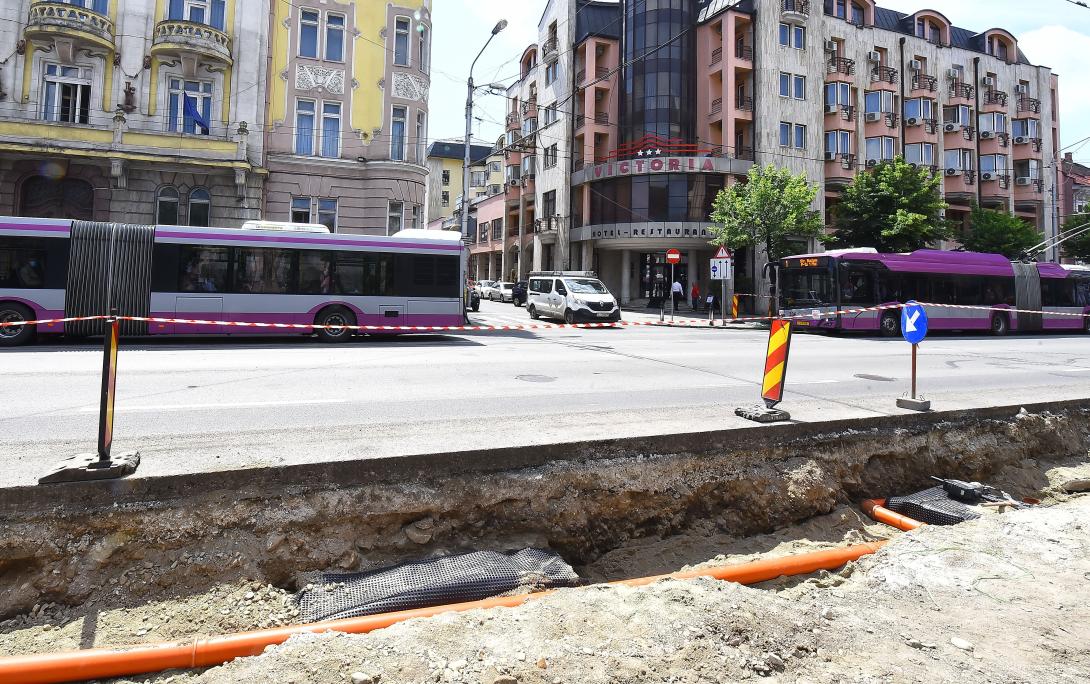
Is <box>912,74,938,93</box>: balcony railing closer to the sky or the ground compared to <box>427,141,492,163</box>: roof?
closer to the ground

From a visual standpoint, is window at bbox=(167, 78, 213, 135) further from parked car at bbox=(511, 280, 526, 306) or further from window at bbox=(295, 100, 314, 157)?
parked car at bbox=(511, 280, 526, 306)

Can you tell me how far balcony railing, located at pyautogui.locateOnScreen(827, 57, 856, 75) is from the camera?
38.4 m

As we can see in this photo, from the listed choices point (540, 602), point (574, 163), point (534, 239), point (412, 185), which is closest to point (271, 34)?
point (412, 185)

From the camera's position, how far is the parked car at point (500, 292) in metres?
42.3

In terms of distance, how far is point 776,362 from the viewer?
5.82m

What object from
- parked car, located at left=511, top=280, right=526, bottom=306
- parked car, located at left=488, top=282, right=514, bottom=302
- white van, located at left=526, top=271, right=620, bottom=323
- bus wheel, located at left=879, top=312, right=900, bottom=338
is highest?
parked car, located at left=488, top=282, right=514, bottom=302

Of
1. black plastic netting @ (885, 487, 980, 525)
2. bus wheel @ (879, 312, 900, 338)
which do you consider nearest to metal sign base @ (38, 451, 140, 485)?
black plastic netting @ (885, 487, 980, 525)

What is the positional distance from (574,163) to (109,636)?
4107cm

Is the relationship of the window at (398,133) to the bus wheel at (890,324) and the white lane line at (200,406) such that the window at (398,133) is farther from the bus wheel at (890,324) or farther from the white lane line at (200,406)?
the white lane line at (200,406)

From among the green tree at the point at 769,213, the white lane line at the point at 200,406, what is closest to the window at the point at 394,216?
the green tree at the point at 769,213

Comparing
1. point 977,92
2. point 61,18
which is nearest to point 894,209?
point 977,92

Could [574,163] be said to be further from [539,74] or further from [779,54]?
[779,54]

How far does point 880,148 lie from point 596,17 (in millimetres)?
21011

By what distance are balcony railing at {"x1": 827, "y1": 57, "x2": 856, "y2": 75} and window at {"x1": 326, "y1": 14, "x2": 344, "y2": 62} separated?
29.8 m
